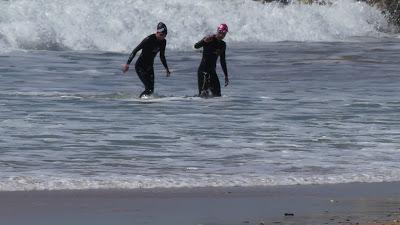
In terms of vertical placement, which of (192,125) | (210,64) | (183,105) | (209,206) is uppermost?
(209,206)

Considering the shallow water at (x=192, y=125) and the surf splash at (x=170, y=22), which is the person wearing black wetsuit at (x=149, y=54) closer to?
the shallow water at (x=192, y=125)

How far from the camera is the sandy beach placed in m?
9.31

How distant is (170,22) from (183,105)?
53.0ft

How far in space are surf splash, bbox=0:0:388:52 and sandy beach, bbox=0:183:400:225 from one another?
1775 centimetres

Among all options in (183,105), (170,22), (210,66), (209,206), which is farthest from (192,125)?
(170,22)

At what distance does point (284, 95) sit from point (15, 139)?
7.13 m

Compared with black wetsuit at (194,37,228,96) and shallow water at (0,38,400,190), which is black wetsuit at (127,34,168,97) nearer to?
shallow water at (0,38,400,190)

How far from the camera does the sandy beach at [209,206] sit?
9.31 metres

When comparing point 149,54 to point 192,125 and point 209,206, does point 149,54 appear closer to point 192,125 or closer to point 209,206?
point 192,125

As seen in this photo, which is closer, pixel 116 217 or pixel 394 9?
pixel 116 217

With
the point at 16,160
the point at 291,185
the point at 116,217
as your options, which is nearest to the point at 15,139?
the point at 16,160

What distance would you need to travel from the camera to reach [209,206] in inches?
396

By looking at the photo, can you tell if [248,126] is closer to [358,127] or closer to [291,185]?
[358,127]

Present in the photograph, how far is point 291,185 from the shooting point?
1139 centimetres
